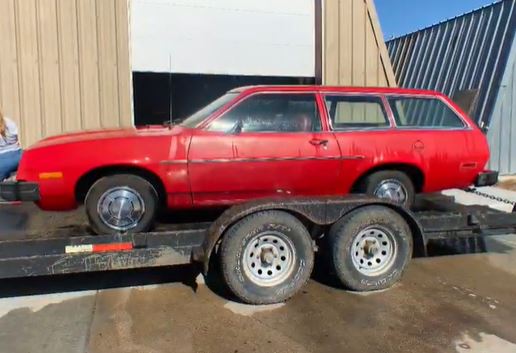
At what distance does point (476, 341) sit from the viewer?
3639mm

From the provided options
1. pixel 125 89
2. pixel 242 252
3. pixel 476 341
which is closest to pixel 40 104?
pixel 125 89

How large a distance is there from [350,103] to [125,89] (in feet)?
15.7

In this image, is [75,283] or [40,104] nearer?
[75,283]

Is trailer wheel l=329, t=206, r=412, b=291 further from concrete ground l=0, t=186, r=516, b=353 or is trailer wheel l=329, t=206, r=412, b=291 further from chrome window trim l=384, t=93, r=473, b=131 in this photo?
chrome window trim l=384, t=93, r=473, b=131

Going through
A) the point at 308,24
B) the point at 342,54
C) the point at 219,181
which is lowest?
the point at 219,181

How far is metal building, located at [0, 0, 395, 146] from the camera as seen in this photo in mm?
8266

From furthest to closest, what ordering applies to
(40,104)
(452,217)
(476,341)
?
(40,104), (452,217), (476,341)

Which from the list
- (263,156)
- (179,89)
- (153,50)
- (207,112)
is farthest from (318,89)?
(179,89)

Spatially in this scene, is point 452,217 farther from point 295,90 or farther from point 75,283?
point 75,283

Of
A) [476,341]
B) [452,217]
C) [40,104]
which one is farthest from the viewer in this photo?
[40,104]

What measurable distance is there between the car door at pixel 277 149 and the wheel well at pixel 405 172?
0.31 meters

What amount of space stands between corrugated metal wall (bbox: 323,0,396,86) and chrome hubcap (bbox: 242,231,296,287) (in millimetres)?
5810

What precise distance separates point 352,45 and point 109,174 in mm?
6496

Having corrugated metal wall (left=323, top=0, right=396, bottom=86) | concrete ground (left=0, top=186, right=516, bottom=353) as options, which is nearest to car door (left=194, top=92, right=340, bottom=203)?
concrete ground (left=0, top=186, right=516, bottom=353)
